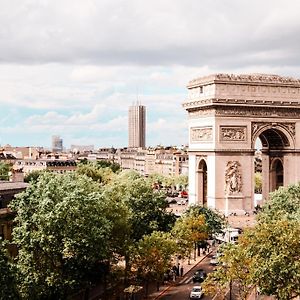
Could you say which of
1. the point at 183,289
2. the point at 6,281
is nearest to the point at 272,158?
the point at 183,289

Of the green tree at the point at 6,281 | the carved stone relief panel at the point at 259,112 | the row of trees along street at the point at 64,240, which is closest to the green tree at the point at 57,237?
the row of trees along street at the point at 64,240

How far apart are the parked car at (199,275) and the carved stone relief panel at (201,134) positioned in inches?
967

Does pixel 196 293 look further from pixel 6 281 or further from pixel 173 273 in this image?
pixel 6 281

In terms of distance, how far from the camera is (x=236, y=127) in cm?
7231

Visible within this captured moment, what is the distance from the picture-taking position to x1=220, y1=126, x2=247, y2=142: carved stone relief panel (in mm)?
71713

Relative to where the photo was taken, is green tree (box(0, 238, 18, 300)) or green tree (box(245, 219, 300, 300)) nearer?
green tree (box(0, 238, 18, 300))

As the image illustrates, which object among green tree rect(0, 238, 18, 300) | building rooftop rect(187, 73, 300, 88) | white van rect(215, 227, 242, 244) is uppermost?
building rooftop rect(187, 73, 300, 88)

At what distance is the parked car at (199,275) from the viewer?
47.2m

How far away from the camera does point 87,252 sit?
116 feet

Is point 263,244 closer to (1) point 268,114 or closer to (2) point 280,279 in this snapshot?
(2) point 280,279

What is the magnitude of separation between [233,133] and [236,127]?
2.26ft

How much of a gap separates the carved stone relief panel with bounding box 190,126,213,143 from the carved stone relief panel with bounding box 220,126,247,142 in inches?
49.6

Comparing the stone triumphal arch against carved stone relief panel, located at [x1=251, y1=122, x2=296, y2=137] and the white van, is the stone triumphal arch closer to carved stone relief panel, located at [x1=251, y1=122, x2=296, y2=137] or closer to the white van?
carved stone relief panel, located at [x1=251, y1=122, x2=296, y2=137]

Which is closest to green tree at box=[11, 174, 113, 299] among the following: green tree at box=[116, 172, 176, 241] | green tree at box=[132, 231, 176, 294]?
green tree at box=[132, 231, 176, 294]
